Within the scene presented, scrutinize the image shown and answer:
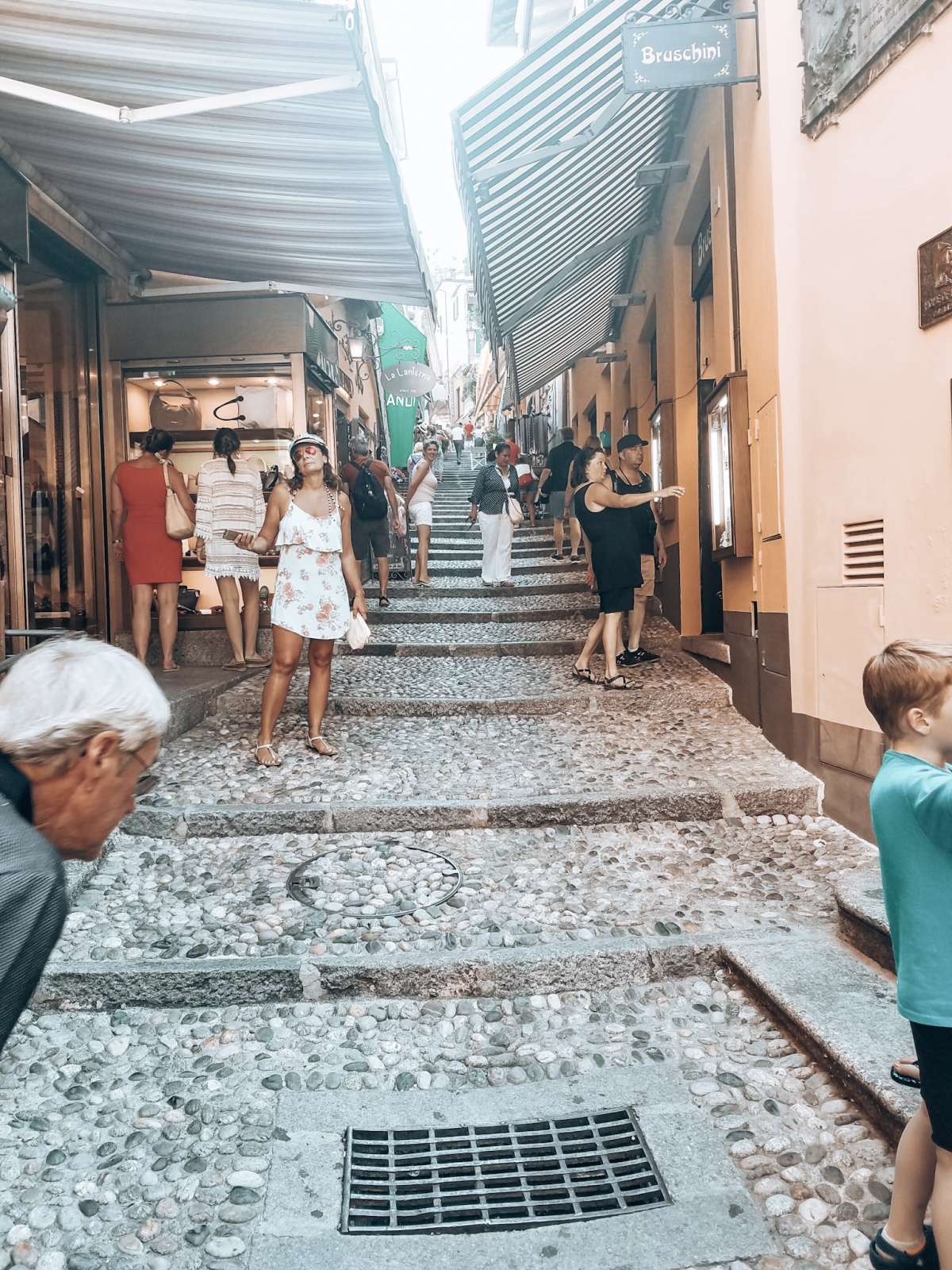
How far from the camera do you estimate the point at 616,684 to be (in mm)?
7277

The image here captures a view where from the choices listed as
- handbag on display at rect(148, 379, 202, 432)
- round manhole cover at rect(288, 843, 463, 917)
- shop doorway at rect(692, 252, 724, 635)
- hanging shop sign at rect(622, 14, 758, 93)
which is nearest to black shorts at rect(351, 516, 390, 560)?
handbag on display at rect(148, 379, 202, 432)

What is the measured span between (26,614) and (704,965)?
16.6 feet

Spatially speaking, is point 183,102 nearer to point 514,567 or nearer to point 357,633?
point 357,633

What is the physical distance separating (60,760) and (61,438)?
780 centimetres

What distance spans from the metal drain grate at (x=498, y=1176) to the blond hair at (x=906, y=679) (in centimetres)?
137

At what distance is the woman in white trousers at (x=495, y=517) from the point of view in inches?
425

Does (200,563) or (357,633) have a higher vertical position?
(200,563)

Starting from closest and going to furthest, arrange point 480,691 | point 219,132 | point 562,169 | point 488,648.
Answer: point 219,132 < point 480,691 < point 562,169 < point 488,648

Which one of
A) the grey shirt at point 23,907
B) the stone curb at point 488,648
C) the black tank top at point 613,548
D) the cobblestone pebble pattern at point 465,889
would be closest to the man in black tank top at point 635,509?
the black tank top at point 613,548

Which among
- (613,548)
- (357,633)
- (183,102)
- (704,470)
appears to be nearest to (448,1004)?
(357,633)

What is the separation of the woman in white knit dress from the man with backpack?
2.06m

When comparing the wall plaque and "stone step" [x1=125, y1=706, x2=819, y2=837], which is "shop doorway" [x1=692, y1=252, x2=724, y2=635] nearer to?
"stone step" [x1=125, y1=706, x2=819, y2=837]

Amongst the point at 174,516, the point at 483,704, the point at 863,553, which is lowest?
the point at 483,704

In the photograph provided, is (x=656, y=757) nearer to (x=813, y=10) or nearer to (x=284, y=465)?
(x=813, y=10)
